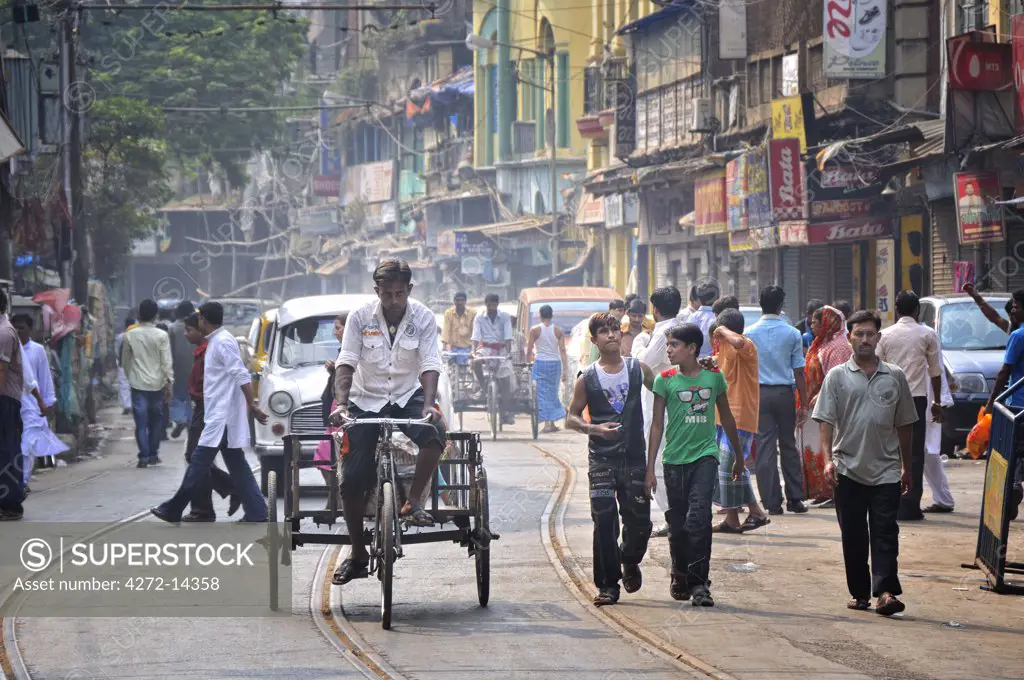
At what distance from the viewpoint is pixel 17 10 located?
2217 cm

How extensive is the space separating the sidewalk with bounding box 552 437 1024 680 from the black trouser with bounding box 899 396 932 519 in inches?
6.0

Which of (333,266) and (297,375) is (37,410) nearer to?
(297,375)

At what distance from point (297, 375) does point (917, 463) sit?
5.88 meters

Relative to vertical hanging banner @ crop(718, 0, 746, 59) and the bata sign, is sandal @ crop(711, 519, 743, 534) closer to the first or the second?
the bata sign

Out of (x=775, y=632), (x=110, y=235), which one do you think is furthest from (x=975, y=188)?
(x=110, y=235)

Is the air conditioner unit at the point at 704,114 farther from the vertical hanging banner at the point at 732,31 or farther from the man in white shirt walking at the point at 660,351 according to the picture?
the man in white shirt walking at the point at 660,351

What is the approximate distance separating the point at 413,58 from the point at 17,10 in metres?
42.5

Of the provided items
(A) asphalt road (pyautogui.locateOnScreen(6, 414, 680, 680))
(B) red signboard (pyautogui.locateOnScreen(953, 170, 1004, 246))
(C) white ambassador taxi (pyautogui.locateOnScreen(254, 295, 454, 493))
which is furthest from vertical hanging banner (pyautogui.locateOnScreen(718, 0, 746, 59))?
Answer: (A) asphalt road (pyautogui.locateOnScreen(6, 414, 680, 680))

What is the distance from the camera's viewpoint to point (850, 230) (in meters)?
26.4

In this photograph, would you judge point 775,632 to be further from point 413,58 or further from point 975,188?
point 413,58

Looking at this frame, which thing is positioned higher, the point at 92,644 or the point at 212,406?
the point at 212,406

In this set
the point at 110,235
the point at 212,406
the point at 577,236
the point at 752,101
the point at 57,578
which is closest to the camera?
the point at 57,578

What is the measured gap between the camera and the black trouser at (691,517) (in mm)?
8633

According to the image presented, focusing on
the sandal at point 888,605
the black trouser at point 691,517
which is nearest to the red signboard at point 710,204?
the black trouser at point 691,517
